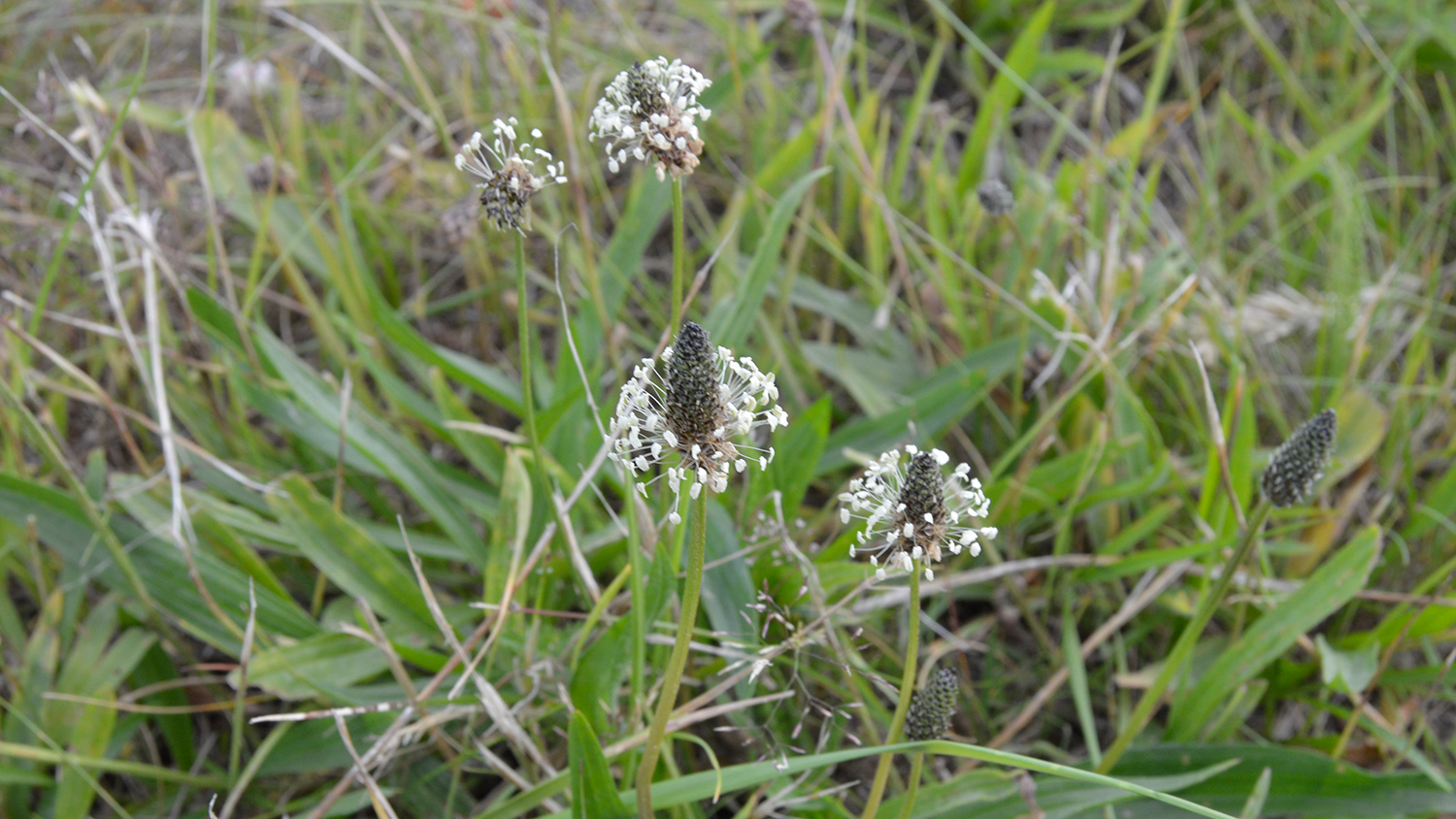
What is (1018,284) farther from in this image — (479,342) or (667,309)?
(479,342)

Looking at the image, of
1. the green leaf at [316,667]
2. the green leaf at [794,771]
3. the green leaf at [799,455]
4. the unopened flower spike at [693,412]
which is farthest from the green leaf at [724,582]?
the unopened flower spike at [693,412]

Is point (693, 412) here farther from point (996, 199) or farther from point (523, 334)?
point (996, 199)

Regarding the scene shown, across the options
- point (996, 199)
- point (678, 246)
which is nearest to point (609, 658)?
point (678, 246)

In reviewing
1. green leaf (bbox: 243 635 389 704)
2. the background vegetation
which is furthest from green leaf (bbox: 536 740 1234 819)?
green leaf (bbox: 243 635 389 704)

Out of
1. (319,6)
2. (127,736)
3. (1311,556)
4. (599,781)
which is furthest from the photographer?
(319,6)

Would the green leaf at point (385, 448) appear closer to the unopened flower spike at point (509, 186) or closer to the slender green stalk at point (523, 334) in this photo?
the slender green stalk at point (523, 334)

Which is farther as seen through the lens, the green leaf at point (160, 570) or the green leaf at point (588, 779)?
the green leaf at point (160, 570)

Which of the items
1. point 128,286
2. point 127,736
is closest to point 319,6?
point 128,286

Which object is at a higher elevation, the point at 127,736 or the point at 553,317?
the point at 553,317
